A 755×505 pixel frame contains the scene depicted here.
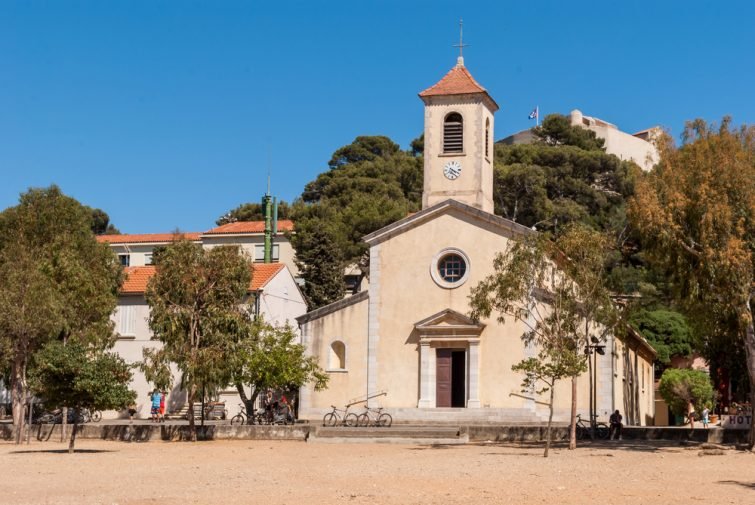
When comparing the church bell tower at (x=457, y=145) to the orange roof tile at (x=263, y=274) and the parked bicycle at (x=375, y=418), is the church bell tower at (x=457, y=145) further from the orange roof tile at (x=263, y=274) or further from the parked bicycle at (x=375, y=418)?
the orange roof tile at (x=263, y=274)

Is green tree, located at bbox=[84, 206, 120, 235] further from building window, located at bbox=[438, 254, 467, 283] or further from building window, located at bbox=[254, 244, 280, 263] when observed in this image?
building window, located at bbox=[438, 254, 467, 283]

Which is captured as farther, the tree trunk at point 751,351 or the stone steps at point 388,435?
the stone steps at point 388,435

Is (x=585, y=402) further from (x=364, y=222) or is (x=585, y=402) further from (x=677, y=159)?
(x=364, y=222)

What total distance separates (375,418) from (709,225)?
16729mm

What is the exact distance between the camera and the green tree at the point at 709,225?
88.3 ft

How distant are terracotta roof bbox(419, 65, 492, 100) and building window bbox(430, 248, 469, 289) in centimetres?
703

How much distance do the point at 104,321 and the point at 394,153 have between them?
55044 millimetres

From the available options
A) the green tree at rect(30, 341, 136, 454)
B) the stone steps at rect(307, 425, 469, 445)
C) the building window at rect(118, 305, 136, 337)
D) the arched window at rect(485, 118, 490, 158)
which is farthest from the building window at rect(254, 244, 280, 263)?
the green tree at rect(30, 341, 136, 454)

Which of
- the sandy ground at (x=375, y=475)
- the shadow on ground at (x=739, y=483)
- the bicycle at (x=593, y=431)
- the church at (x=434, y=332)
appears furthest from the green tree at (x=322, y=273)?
the shadow on ground at (x=739, y=483)

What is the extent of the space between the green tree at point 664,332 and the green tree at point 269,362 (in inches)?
1066

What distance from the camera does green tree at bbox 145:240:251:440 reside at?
109 ft

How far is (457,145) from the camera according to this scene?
142ft

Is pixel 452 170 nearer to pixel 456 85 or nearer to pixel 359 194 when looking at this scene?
pixel 456 85

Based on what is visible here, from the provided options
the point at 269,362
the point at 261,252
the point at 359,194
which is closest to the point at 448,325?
the point at 269,362
